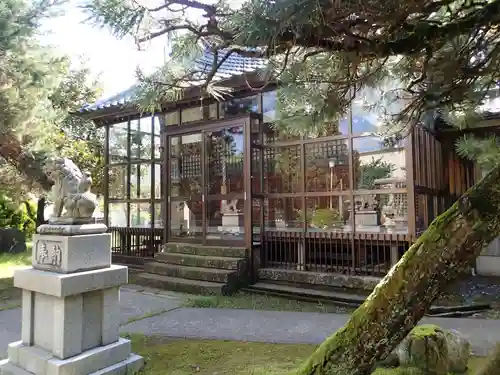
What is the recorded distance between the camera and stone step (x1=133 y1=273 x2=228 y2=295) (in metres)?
6.20

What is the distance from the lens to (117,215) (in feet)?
30.7

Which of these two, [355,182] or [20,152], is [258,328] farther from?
[20,152]

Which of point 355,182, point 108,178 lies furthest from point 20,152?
point 355,182

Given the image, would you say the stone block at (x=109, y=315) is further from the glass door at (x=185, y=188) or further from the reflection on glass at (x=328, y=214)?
the glass door at (x=185, y=188)

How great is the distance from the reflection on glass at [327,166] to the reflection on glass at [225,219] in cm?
132

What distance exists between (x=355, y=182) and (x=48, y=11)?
5.47 metres

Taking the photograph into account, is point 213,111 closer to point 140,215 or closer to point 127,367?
point 140,215

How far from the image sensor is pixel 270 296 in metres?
6.23

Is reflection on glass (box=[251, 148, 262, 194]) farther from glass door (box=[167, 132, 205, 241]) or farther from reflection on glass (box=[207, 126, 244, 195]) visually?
glass door (box=[167, 132, 205, 241])

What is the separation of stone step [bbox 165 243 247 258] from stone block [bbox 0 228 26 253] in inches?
281

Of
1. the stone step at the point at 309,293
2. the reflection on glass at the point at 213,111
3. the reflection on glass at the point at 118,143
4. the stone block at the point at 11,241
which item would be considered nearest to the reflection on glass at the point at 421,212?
the stone step at the point at 309,293

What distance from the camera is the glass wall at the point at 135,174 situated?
8.72 meters

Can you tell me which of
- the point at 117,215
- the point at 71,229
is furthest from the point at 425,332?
the point at 117,215

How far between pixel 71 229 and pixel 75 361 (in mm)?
1003
